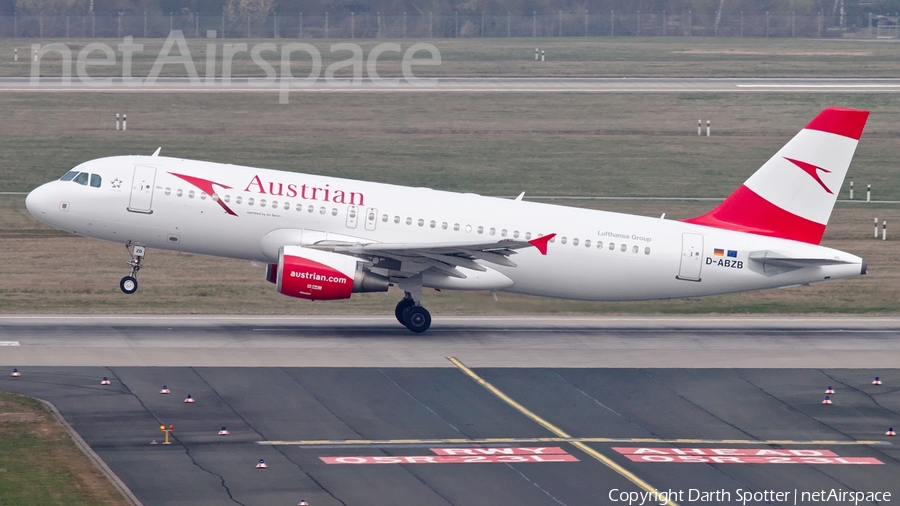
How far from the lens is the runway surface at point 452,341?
33.5 metres

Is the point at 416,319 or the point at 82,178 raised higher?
the point at 82,178

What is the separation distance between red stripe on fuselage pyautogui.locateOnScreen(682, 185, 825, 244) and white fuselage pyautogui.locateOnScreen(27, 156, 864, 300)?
1.15 feet

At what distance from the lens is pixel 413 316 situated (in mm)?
37094

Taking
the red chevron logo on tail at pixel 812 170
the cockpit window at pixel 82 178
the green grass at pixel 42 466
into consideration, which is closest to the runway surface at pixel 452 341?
the cockpit window at pixel 82 178

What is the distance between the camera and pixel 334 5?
13400 cm

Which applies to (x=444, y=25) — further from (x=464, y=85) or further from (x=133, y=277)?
(x=133, y=277)

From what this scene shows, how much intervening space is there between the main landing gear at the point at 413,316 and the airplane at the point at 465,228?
0.04 metres

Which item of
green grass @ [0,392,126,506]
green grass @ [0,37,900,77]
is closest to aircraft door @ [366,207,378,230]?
green grass @ [0,392,126,506]

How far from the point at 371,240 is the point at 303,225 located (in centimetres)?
206

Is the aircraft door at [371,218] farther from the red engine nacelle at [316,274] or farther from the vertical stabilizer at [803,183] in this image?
the vertical stabilizer at [803,183]

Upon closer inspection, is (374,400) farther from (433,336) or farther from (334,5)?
(334,5)

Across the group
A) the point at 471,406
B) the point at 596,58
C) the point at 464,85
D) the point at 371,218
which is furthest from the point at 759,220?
the point at 596,58

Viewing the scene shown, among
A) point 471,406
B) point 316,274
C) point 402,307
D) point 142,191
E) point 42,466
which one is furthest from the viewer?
point 402,307

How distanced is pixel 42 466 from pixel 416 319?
50.0 feet
